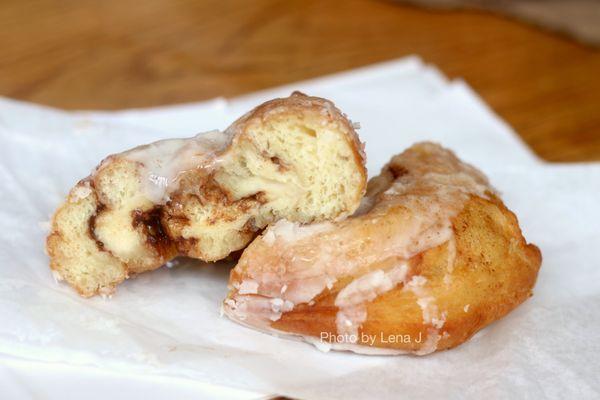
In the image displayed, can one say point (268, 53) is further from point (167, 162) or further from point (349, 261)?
point (349, 261)

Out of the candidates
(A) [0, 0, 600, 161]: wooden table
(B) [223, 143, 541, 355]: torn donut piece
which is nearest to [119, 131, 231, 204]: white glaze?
(B) [223, 143, 541, 355]: torn donut piece

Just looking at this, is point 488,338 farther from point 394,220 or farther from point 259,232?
point 259,232

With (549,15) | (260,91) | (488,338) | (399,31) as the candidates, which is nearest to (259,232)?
(488,338)

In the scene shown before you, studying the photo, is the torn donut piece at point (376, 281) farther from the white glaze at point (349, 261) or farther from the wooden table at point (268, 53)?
the wooden table at point (268, 53)

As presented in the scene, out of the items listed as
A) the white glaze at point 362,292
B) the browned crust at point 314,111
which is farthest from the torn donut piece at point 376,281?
the browned crust at point 314,111

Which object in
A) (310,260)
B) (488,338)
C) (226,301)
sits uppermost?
(310,260)
